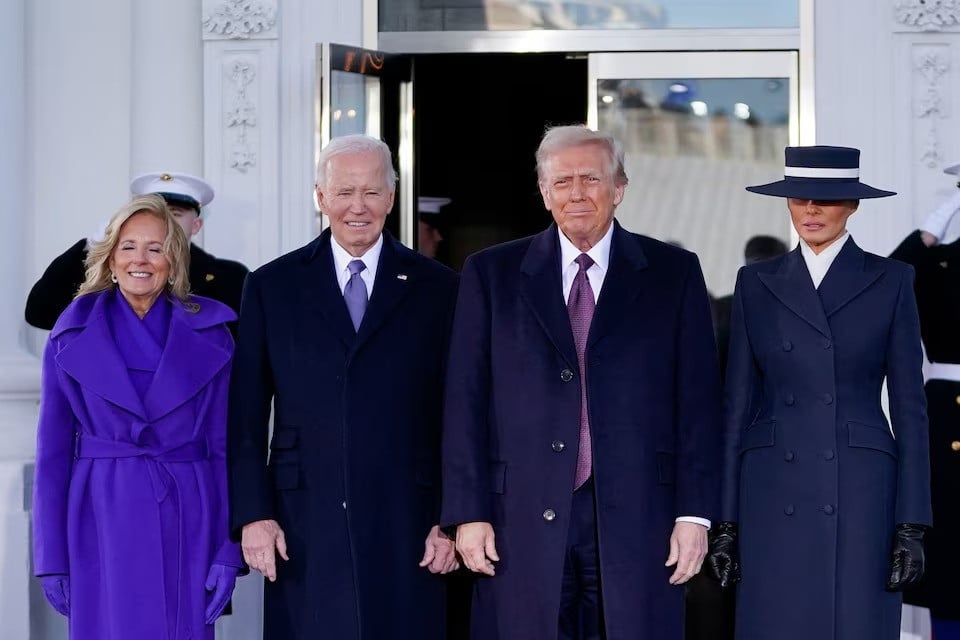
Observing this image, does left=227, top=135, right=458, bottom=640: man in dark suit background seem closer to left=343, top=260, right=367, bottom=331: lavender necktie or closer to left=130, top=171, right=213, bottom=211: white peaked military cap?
left=343, top=260, right=367, bottom=331: lavender necktie

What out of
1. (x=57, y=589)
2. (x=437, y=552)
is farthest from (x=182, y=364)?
(x=437, y=552)

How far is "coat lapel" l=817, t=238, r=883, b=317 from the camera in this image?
3961 millimetres

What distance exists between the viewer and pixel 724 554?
12.8 ft

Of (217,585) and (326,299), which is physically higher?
(326,299)

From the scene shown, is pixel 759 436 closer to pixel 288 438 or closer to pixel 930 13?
pixel 288 438

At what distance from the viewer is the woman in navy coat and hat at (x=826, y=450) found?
12.7ft

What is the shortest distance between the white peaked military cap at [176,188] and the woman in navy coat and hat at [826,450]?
2.34 m

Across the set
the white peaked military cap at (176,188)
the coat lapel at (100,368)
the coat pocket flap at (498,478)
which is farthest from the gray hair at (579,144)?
the white peaked military cap at (176,188)

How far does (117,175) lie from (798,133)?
3262 mm

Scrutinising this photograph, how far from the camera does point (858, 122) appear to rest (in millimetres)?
6336

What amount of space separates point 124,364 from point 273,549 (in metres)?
0.70

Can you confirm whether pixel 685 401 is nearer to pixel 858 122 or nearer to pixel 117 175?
pixel 858 122

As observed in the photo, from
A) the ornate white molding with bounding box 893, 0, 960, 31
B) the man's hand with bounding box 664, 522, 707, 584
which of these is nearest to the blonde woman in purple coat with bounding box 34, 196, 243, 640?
the man's hand with bounding box 664, 522, 707, 584

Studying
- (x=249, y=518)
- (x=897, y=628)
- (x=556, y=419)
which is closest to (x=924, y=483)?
(x=897, y=628)
